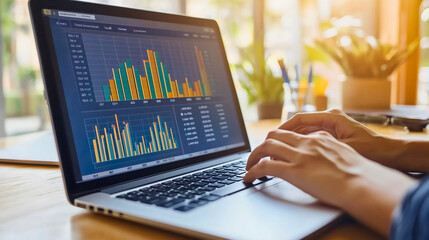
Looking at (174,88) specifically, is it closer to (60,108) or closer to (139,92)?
(139,92)

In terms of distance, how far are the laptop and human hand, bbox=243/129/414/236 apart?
0.02m

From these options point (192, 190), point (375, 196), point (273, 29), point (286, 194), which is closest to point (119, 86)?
point (192, 190)

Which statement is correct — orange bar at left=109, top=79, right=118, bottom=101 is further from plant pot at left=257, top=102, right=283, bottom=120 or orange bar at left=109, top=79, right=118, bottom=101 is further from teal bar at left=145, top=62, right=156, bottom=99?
plant pot at left=257, top=102, right=283, bottom=120

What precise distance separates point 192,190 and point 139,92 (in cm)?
23

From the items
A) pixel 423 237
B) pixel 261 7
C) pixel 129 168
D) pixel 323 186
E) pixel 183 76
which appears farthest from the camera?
pixel 261 7

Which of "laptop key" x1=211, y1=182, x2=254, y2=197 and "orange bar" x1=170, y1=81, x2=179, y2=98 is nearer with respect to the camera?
"laptop key" x1=211, y1=182, x2=254, y2=197

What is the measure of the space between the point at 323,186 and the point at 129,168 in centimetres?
30

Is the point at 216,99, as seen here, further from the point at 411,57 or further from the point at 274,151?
the point at 411,57

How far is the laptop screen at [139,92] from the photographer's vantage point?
60cm

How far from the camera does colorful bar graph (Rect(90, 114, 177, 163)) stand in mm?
610

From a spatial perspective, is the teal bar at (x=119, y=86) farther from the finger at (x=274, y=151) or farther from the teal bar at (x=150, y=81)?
the finger at (x=274, y=151)

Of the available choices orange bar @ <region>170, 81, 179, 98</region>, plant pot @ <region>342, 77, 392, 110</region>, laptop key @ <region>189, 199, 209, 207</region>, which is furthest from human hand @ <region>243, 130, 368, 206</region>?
plant pot @ <region>342, 77, 392, 110</region>

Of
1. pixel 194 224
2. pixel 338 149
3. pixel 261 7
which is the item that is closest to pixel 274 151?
pixel 338 149

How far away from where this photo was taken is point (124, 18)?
0.73 metres
